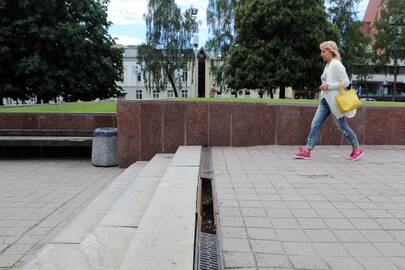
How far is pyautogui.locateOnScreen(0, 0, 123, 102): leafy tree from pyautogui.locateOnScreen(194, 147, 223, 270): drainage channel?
20.2 metres

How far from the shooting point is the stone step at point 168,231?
2.47 meters

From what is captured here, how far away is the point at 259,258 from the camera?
2762 millimetres

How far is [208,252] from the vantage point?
2.85m

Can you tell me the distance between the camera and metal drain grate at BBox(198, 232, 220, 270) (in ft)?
8.67

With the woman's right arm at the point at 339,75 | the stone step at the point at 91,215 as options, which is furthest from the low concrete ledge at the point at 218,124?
the woman's right arm at the point at 339,75

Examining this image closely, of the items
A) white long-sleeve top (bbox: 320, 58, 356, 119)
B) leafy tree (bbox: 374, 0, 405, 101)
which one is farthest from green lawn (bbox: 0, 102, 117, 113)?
leafy tree (bbox: 374, 0, 405, 101)

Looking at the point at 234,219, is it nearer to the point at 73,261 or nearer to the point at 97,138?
the point at 73,261

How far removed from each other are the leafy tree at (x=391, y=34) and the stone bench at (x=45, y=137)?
42.2 meters

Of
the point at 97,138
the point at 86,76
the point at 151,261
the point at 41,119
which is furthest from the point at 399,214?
the point at 86,76

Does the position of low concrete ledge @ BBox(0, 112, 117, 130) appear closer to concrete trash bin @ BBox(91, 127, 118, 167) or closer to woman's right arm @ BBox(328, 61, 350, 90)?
concrete trash bin @ BBox(91, 127, 118, 167)

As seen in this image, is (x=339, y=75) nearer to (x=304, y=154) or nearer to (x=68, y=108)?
(x=304, y=154)

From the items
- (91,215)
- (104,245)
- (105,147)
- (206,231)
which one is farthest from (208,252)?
(105,147)

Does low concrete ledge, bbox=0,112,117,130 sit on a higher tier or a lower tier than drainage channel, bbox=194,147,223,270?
higher

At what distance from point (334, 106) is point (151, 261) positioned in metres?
4.47
